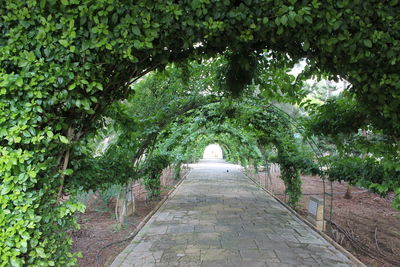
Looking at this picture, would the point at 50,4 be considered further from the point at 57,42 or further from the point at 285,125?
the point at 285,125

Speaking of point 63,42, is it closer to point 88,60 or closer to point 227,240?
Answer: point 88,60

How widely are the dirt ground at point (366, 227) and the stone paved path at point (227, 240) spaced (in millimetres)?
825

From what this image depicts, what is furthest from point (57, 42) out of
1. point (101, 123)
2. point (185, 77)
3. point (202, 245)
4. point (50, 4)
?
point (202, 245)

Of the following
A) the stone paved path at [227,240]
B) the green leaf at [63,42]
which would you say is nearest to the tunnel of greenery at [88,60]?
the green leaf at [63,42]

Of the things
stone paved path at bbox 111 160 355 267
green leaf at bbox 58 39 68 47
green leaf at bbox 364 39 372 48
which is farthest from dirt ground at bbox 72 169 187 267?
green leaf at bbox 364 39 372 48

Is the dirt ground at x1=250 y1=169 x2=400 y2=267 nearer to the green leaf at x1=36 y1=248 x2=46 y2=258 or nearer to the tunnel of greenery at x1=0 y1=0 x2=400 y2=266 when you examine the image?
the tunnel of greenery at x1=0 y1=0 x2=400 y2=266

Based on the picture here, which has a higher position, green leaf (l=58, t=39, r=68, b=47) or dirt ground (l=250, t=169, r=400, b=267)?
green leaf (l=58, t=39, r=68, b=47)

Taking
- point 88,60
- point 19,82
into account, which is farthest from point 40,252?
point 88,60

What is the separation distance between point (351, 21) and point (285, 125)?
6.32 meters

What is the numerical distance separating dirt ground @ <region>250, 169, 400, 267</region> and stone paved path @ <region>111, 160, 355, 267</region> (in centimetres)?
82

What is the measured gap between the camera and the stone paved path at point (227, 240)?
14.2ft

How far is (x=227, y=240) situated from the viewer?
5.24 metres

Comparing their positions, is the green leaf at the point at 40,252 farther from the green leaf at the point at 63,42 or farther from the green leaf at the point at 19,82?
the green leaf at the point at 63,42

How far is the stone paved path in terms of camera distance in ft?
14.2
